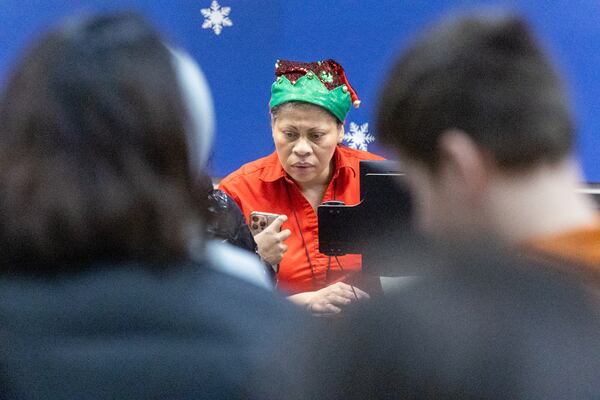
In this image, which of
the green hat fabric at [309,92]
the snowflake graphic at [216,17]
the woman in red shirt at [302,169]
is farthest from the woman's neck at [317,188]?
the snowflake graphic at [216,17]

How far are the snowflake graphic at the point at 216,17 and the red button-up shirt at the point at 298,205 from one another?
1.01 m

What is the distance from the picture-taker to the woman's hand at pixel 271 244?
2.11 meters

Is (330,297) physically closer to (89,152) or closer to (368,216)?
(368,216)

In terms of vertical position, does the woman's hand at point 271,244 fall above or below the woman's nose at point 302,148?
below

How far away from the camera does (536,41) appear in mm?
728

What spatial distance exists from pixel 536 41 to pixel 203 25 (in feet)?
9.01

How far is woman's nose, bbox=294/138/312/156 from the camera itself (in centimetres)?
241

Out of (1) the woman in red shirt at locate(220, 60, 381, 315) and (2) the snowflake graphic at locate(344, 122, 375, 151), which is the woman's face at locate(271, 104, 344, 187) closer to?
(1) the woman in red shirt at locate(220, 60, 381, 315)

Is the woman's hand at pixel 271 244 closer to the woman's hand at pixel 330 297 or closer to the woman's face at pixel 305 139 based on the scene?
the woman's hand at pixel 330 297

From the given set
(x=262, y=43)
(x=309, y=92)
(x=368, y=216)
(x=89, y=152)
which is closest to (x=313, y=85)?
(x=309, y=92)

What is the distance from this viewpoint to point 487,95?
701 mm

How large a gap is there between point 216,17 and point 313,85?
1.11 metres

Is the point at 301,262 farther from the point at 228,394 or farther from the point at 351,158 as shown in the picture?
the point at 228,394

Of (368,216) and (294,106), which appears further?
(294,106)
